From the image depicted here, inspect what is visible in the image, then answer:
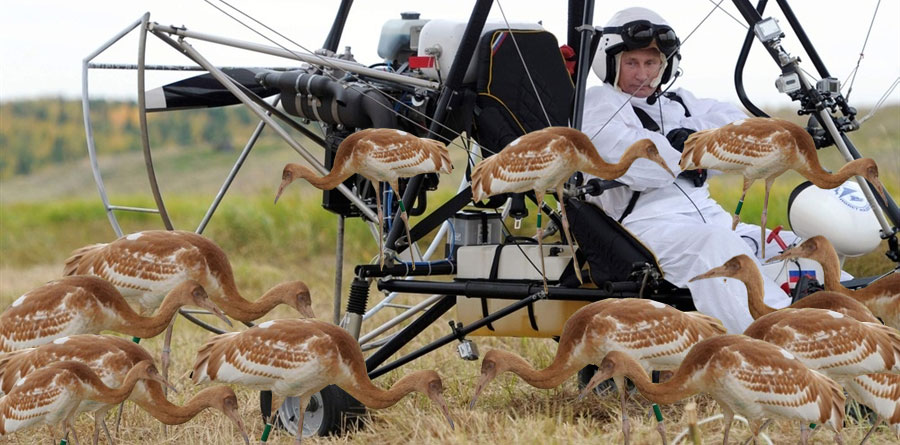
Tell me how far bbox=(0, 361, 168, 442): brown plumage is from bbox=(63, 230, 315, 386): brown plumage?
839 mm

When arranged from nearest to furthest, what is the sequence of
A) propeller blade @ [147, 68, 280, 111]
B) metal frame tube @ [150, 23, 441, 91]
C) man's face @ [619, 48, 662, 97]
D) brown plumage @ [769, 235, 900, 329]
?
brown plumage @ [769, 235, 900, 329]
metal frame tube @ [150, 23, 441, 91]
man's face @ [619, 48, 662, 97]
propeller blade @ [147, 68, 280, 111]

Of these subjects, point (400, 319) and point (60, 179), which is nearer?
point (400, 319)

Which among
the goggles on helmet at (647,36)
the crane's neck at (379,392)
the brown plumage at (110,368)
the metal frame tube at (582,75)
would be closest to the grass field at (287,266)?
the crane's neck at (379,392)

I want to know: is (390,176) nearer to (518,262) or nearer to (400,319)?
(518,262)

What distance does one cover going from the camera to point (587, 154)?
4.98 metres

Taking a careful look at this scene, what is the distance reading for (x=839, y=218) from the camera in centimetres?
621

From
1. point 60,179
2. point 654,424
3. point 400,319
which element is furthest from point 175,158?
point 654,424

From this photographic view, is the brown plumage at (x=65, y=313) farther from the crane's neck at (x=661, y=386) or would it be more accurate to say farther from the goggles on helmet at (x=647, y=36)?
the goggles on helmet at (x=647, y=36)

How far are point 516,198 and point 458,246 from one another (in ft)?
4.29

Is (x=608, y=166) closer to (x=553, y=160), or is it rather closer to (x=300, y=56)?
(x=553, y=160)

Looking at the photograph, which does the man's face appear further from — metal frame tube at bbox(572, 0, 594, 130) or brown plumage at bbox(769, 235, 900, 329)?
brown plumage at bbox(769, 235, 900, 329)

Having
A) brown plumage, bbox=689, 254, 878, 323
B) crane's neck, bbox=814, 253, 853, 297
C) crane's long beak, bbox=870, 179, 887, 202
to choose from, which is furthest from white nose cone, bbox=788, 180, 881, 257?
brown plumage, bbox=689, 254, 878, 323

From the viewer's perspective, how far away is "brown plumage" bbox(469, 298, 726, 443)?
4742 mm

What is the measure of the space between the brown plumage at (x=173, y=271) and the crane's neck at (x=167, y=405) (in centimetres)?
65
